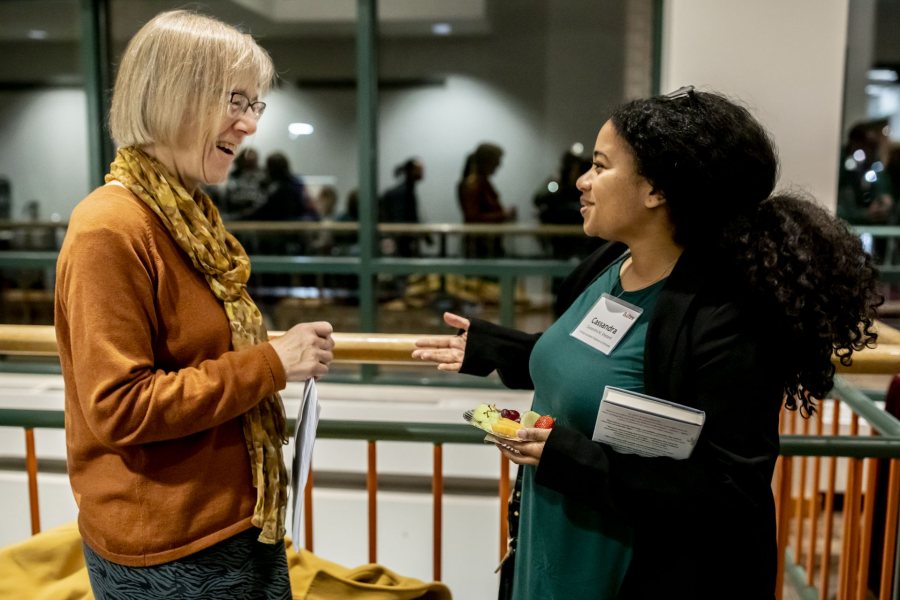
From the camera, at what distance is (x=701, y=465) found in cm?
115

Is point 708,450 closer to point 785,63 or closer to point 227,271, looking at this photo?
point 227,271

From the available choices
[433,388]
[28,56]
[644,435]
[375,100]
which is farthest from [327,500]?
[28,56]

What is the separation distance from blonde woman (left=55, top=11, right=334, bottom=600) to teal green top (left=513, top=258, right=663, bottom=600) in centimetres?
39

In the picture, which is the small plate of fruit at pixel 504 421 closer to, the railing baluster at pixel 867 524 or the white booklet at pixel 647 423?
the white booklet at pixel 647 423

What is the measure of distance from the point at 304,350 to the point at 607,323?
1.62ft

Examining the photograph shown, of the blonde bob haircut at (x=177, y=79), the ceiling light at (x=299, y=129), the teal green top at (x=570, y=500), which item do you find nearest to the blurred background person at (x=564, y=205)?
the ceiling light at (x=299, y=129)

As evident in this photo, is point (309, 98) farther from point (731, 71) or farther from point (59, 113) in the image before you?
point (731, 71)

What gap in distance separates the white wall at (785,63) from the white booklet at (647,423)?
2819 mm

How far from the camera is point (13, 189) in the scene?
539 cm

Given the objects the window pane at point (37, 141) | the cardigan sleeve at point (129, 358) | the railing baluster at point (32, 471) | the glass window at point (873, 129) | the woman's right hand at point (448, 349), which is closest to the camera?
the cardigan sleeve at point (129, 358)

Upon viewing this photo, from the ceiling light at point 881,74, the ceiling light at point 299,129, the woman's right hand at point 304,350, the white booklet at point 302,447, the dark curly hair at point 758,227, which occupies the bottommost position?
the white booklet at point 302,447

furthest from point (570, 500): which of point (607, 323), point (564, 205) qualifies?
point (564, 205)

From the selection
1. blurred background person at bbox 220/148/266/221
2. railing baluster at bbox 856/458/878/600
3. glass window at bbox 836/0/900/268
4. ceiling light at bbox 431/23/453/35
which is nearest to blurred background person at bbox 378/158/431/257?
ceiling light at bbox 431/23/453/35

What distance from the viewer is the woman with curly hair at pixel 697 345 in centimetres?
112
